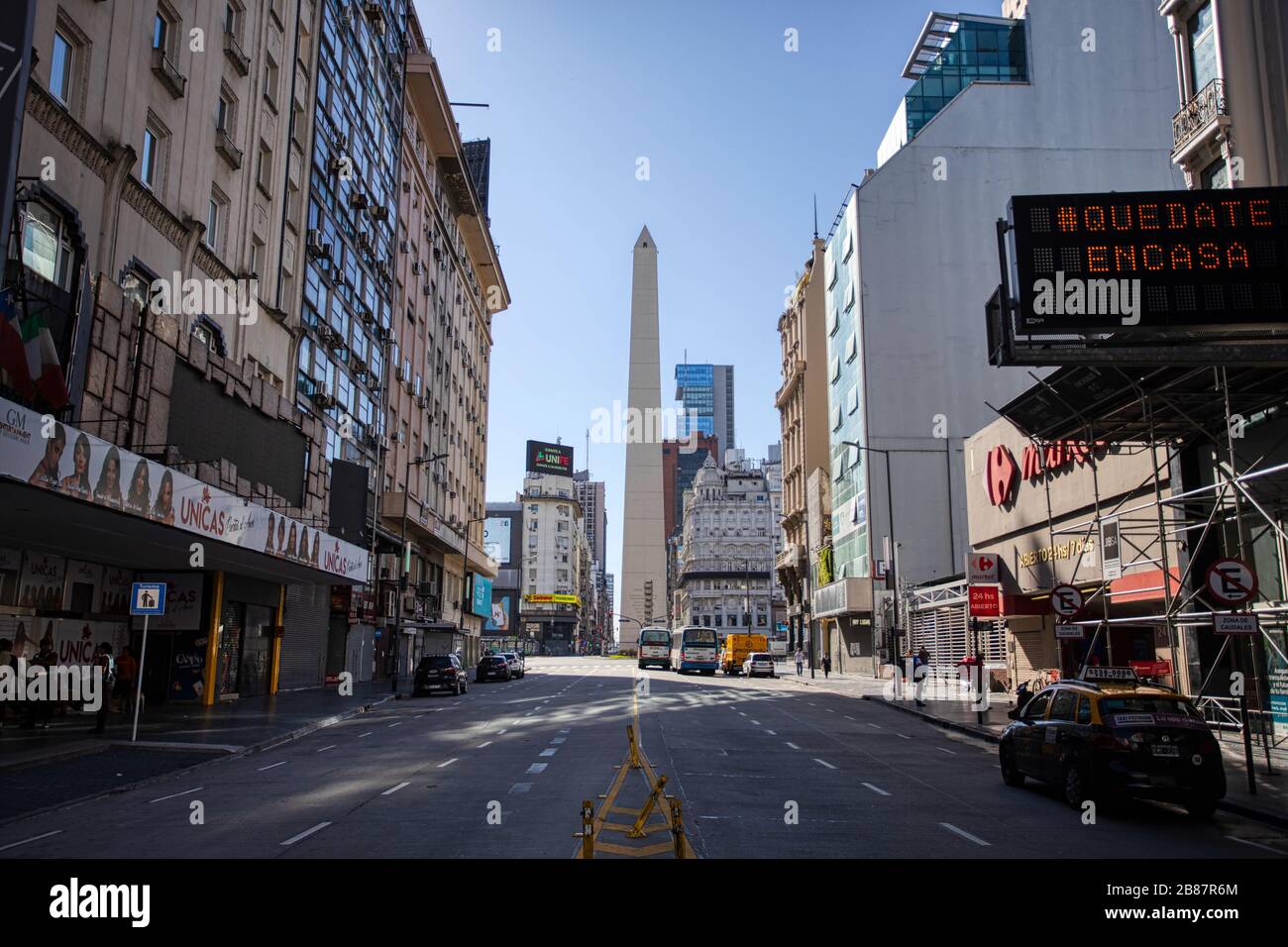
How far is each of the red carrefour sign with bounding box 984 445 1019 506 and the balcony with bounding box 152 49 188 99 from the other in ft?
94.4

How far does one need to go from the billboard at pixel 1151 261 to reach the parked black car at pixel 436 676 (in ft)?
98.4

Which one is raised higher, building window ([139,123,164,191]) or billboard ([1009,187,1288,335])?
building window ([139,123,164,191])

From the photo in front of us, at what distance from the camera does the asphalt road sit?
9820 millimetres

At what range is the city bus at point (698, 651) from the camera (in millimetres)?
64812

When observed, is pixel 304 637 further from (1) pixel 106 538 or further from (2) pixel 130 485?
(2) pixel 130 485

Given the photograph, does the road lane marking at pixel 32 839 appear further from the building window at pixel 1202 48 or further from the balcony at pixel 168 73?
the building window at pixel 1202 48

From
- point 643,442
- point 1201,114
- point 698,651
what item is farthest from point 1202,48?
point 643,442

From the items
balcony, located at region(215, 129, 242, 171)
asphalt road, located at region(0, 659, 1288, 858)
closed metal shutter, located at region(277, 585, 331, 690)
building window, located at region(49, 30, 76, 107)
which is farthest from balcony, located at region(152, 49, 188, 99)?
closed metal shutter, located at region(277, 585, 331, 690)

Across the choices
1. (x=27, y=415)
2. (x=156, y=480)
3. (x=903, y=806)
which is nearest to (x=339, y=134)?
(x=156, y=480)

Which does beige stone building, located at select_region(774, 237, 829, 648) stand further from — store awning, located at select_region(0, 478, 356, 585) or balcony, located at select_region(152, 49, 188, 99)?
balcony, located at select_region(152, 49, 188, 99)

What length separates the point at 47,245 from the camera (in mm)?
20844

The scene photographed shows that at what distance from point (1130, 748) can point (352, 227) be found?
4061 cm

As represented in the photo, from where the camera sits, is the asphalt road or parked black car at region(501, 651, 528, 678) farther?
parked black car at region(501, 651, 528, 678)

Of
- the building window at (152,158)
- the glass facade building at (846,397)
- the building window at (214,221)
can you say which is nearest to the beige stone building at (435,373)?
the building window at (214,221)
